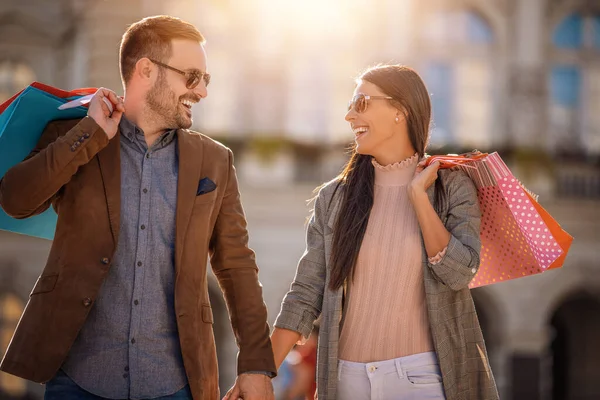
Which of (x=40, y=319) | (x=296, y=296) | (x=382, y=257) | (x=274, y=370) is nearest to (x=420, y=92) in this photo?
(x=382, y=257)

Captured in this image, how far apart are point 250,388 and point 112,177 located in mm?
925

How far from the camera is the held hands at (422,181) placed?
153 inches

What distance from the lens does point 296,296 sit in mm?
4129

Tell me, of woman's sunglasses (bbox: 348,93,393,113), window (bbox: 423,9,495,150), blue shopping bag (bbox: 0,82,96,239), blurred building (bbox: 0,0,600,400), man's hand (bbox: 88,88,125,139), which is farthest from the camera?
window (bbox: 423,9,495,150)

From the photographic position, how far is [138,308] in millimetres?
3559

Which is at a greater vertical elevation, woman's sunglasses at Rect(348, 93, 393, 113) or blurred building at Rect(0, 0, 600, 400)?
woman's sunglasses at Rect(348, 93, 393, 113)

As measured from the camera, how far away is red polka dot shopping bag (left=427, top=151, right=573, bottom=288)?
3.96 metres

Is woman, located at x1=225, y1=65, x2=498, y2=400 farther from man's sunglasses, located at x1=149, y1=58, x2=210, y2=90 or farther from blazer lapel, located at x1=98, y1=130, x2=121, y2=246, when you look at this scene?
blazer lapel, located at x1=98, y1=130, x2=121, y2=246

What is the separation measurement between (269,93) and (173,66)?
12.0 m

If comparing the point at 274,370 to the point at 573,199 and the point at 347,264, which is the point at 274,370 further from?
the point at 573,199

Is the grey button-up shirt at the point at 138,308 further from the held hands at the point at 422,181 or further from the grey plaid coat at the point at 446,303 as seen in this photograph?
the held hands at the point at 422,181

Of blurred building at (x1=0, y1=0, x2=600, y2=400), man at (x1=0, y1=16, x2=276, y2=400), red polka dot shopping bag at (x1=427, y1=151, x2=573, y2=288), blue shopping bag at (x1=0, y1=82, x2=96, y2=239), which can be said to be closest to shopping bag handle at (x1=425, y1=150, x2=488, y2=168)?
red polka dot shopping bag at (x1=427, y1=151, x2=573, y2=288)

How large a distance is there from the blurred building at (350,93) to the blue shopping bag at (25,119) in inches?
443

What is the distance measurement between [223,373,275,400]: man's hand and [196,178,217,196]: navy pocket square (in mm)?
696
